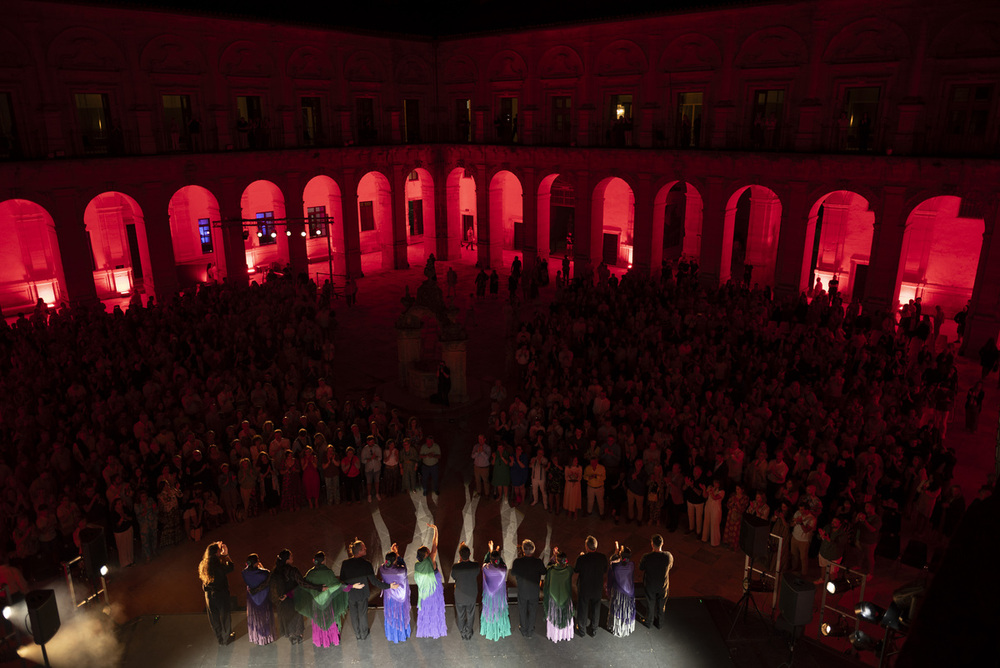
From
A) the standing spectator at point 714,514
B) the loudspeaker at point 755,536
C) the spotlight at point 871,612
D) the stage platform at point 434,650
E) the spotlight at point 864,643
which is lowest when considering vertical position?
the stage platform at point 434,650

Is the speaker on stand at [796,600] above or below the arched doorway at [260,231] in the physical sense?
below

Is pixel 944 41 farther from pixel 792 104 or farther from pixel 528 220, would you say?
pixel 528 220

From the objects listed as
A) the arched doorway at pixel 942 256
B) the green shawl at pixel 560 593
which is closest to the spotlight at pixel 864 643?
the green shawl at pixel 560 593

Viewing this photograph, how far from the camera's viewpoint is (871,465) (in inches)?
414

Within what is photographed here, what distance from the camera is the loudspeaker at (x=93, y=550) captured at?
8.70 meters

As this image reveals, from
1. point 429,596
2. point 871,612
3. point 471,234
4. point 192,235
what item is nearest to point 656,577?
point 871,612

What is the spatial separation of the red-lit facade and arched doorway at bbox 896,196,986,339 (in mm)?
66

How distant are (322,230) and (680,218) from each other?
638 inches

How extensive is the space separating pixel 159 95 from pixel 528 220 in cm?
1409

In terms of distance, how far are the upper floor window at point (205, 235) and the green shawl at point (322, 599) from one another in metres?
23.1

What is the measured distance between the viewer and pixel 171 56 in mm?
22766

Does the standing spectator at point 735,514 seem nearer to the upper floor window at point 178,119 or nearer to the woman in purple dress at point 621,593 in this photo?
the woman in purple dress at point 621,593

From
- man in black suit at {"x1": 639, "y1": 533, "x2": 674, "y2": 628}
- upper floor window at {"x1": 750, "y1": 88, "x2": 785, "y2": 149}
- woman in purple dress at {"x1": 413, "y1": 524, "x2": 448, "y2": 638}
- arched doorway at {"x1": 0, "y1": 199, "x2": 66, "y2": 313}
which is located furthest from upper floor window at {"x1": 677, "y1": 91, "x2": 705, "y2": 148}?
arched doorway at {"x1": 0, "y1": 199, "x2": 66, "y2": 313}

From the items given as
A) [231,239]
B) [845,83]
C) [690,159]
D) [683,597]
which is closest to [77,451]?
[683,597]
